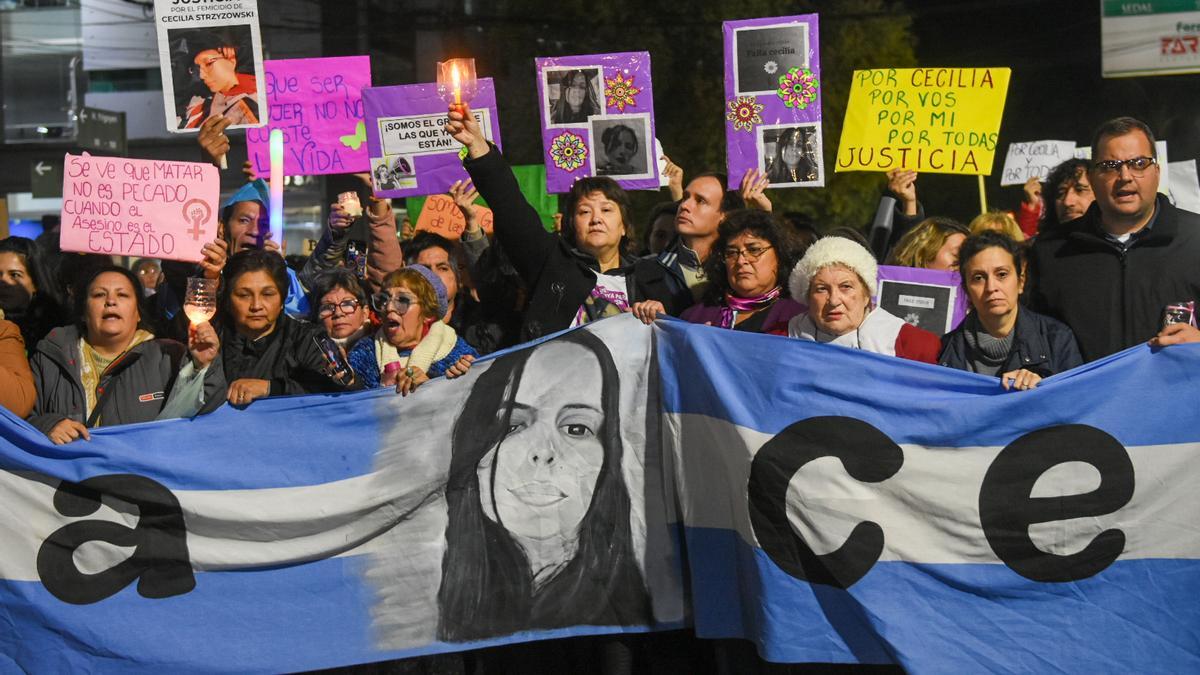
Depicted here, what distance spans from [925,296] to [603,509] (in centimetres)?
185

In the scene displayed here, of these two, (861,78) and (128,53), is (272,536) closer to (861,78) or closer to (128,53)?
(861,78)

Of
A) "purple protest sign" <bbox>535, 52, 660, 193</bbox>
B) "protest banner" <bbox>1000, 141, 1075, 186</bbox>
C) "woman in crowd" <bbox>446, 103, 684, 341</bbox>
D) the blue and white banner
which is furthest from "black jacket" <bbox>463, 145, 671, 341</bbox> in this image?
"protest banner" <bbox>1000, 141, 1075, 186</bbox>

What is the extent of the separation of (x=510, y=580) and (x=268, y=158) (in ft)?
11.4

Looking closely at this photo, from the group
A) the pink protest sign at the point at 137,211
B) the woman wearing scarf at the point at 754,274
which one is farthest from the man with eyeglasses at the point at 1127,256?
the pink protest sign at the point at 137,211

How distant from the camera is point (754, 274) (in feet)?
17.6

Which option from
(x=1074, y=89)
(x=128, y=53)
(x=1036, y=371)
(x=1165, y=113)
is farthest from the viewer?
(x=128, y=53)

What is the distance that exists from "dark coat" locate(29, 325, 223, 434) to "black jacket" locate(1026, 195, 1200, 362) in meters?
3.29

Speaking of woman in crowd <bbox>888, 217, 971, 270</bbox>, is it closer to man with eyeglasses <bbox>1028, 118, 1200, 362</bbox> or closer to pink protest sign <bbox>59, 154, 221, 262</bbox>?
man with eyeglasses <bbox>1028, 118, 1200, 362</bbox>

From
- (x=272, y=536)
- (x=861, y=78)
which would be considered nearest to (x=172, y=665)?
(x=272, y=536)

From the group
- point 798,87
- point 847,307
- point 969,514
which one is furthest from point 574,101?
point 969,514

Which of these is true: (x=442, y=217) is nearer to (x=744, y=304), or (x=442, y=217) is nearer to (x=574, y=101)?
(x=574, y=101)

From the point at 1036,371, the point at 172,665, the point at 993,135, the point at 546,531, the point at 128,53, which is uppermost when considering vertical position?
the point at 128,53

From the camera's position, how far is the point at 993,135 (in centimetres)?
732

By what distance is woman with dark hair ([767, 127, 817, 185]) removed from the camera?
6.97 meters
